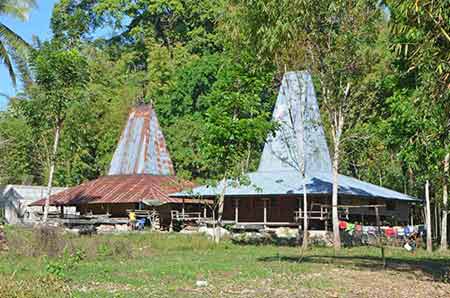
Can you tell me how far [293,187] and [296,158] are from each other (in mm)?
1772

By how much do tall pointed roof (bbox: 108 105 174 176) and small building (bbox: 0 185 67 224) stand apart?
7.81 metres

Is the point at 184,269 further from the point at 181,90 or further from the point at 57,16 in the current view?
the point at 57,16

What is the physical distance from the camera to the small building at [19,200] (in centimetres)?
4669

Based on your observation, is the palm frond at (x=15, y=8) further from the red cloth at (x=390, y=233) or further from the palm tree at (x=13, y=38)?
the red cloth at (x=390, y=233)

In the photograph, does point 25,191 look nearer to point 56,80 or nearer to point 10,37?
point 56,80

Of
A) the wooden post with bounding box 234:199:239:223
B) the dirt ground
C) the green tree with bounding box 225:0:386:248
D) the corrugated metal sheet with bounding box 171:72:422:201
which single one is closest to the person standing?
the corrugated metal sheet with bounding box 171:72:422:201

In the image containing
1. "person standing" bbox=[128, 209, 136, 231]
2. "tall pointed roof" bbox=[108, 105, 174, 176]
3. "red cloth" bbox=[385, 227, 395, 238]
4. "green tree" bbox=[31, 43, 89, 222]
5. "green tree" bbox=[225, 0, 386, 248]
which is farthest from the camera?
"tall pointed roof" bbox=[108, 105, 174, 176]

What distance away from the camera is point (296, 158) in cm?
3212

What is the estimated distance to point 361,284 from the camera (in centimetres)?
1318

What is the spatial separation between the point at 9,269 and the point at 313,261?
8203 mm

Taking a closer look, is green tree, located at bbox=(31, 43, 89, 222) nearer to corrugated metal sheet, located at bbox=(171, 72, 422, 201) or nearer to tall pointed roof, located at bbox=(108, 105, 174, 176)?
corrugated metal sheet, located at bbox=(171, 72, 422, 201)

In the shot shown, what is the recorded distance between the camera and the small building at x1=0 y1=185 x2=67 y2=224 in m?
Result: 46.7

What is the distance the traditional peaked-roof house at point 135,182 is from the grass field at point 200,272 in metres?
13.2

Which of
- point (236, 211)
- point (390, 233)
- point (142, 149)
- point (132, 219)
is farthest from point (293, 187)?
point (142, 149)
